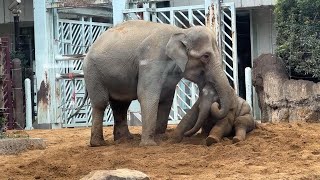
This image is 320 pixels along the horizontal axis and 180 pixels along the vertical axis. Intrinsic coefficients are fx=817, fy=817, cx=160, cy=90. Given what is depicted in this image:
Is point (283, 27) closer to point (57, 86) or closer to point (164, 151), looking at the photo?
point (57, 86)

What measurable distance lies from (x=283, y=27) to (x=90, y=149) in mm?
6717

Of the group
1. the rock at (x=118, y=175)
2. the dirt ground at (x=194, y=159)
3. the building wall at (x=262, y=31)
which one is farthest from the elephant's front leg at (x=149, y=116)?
the building wall at (x=262, y=31)

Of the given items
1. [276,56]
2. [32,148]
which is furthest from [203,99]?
[276,56]

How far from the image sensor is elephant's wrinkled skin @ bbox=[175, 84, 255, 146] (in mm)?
10547

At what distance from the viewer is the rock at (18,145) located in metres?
11.2

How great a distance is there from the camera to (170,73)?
10.9 meters

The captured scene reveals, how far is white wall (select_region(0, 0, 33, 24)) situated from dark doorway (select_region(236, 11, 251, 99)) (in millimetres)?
5933

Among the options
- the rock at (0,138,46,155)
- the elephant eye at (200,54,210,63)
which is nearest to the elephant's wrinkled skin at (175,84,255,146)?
the elephant eye at (200,54,210,63)

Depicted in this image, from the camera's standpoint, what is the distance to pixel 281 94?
48.6 ft

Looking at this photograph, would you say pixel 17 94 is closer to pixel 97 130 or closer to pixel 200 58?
pixel 97 130

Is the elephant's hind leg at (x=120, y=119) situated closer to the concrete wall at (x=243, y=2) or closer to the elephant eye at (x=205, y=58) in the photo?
the elephant eye at (x=205, y=58)

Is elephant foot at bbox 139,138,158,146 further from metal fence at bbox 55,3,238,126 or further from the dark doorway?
the dark doorway

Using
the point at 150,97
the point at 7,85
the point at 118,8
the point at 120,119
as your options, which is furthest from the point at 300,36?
the point at 7,85

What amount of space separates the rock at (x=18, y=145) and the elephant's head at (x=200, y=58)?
8.43ft
